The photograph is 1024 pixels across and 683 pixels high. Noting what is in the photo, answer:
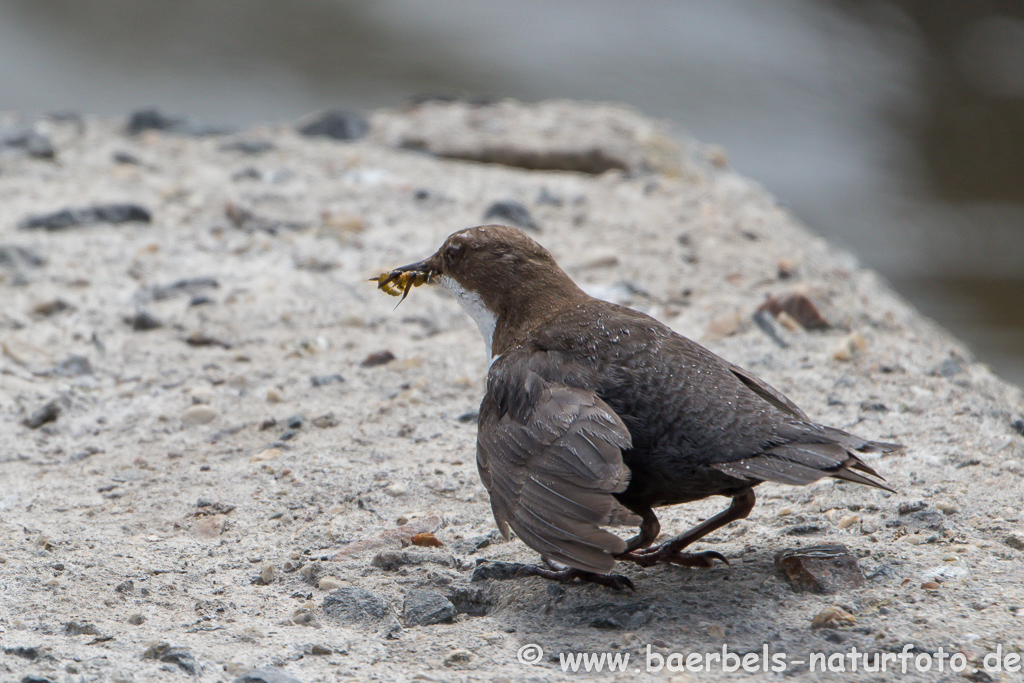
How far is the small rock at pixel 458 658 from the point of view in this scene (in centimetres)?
283

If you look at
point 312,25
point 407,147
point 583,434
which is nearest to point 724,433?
point 583,434

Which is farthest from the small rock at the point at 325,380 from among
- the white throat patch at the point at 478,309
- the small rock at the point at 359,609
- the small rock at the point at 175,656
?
the small rock at the point at 175,656

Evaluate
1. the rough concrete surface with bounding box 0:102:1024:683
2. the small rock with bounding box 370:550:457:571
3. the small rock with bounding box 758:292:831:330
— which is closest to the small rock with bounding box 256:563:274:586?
the rough concrete surface with bounding box 0:102:1024:683

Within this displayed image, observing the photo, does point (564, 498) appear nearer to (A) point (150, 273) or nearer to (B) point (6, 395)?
(B) point (6, 395)

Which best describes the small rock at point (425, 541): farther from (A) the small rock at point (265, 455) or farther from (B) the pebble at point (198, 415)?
(B) the pebble at point (198, 415)

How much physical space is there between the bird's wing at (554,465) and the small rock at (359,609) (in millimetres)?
405

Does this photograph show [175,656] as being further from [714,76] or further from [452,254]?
[714,76]

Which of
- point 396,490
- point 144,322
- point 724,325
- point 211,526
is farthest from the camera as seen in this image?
point 144,322

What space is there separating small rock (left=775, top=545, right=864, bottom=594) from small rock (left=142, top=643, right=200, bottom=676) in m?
1.62

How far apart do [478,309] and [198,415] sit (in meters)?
1.34

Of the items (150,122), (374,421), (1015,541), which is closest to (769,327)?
(374,421)

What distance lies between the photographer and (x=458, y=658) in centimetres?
285

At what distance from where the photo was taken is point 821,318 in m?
5.19

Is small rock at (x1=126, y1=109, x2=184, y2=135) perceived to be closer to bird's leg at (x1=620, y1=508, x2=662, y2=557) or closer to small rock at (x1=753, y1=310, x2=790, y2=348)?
small rock at (x1=753, y1=310, x2=790, y2=348)
